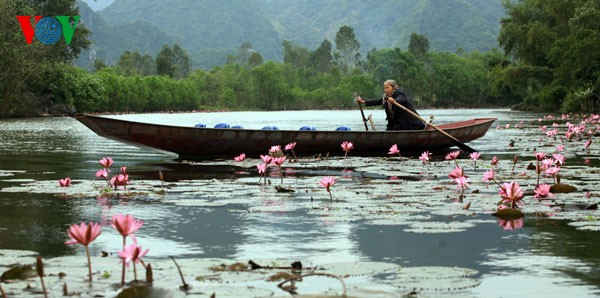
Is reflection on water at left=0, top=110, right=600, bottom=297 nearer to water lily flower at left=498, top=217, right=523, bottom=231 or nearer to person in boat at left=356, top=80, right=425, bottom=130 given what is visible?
water lily flower at left=498, top=217, right=523, bottom=231

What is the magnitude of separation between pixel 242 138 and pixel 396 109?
12.7 feet

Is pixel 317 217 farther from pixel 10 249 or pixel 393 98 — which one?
pixel 393 98

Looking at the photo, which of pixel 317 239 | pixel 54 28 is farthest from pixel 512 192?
pixel 54 28

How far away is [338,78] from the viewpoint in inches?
7087

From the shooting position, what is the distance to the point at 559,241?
628cm

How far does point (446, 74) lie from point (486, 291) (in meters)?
146

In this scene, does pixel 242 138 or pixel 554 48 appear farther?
pixel 554 48

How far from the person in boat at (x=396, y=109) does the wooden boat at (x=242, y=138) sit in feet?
1.42

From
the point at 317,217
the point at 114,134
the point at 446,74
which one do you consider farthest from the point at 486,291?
the point at 446,74

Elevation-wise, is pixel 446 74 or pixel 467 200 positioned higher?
pixel 446 74

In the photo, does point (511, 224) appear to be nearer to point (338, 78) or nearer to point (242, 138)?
point (242, 138)

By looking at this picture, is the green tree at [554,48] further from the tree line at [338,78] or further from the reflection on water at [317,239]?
the reflection on water at [317,239]

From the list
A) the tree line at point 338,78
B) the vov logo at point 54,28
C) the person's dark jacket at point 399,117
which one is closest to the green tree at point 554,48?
the tree line at point 338,78

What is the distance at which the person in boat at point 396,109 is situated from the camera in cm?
1772
